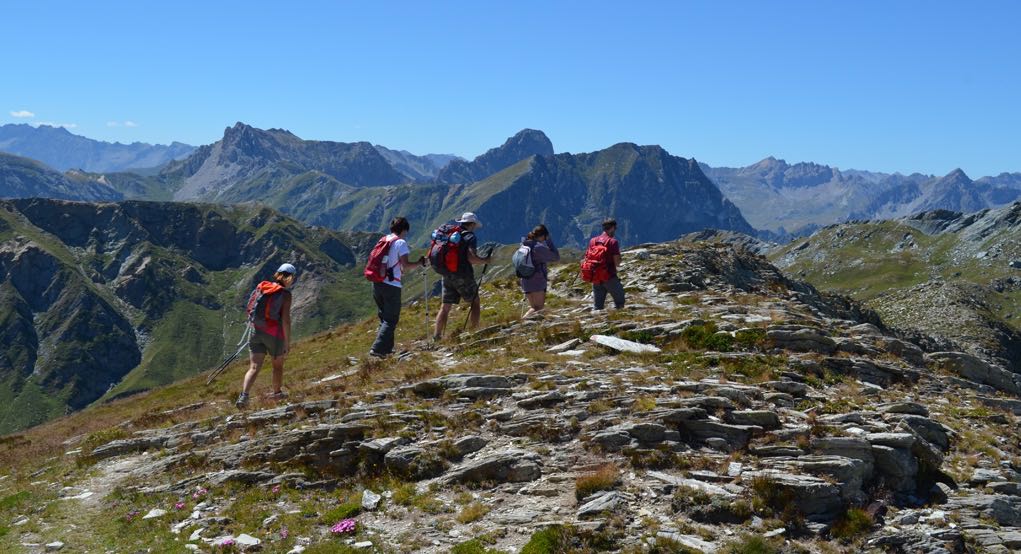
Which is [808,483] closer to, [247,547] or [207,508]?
[247,547]

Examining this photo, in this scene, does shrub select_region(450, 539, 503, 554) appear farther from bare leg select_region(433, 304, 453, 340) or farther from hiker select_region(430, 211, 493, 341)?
bare leg select_region(433, 304, 453, 340)

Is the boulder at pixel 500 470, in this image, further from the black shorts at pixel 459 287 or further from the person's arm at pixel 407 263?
the black shorts at pixel 459 287

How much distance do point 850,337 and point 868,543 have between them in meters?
11.8

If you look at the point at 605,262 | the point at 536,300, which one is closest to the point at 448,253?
the point at 536,300

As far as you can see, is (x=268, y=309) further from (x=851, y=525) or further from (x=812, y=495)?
(x=851, y=525)

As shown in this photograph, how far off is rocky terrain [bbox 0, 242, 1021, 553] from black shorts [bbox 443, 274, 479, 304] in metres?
3.12

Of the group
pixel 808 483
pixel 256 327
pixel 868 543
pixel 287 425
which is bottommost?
pixel 868 543

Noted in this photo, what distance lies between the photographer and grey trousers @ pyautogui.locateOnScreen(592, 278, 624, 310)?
27.1 m

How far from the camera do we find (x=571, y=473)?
1383 centimetres

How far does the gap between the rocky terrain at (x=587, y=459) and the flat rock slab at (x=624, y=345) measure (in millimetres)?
69

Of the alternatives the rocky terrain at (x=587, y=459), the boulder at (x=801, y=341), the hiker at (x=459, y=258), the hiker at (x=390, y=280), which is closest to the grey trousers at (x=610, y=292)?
the rocky terrain at (x=587, y=459)

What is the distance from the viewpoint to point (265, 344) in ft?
68.2

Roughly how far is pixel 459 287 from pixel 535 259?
10.6 ft

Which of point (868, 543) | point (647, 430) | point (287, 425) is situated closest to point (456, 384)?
point (287, 425)
